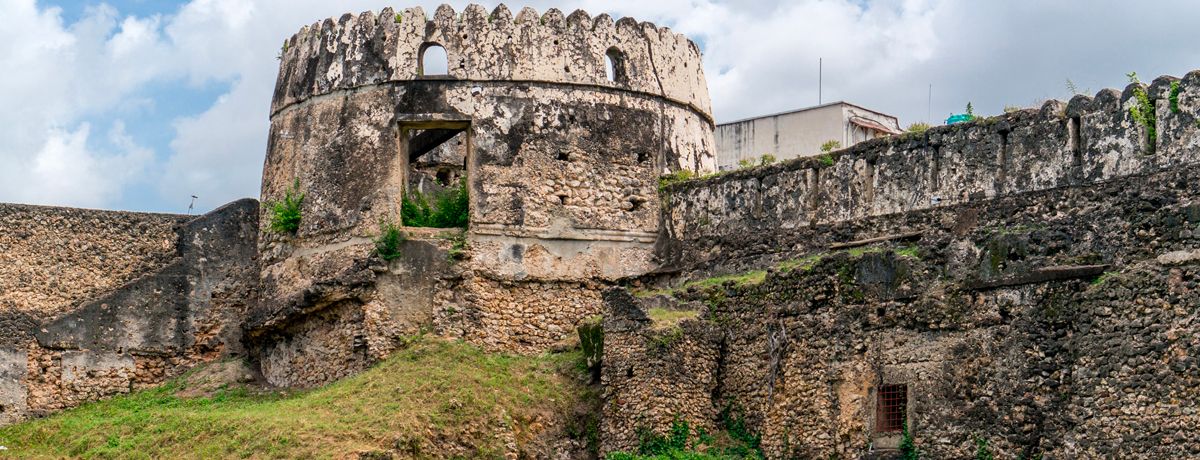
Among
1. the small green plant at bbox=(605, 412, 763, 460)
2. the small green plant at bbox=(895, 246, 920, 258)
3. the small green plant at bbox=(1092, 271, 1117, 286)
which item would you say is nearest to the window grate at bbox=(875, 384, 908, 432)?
the small green plant at bbox=(895, 246, 920, 258)

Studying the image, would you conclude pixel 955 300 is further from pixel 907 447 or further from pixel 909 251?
pixel 907 447

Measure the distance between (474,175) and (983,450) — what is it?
9.61 m

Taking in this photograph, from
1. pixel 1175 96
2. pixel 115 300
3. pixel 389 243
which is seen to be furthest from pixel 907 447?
pixel 115 300

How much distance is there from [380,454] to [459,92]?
21.7 ft

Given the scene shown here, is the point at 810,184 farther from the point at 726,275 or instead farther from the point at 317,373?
the point at 317,373

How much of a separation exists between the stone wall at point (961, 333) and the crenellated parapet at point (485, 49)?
153 inches

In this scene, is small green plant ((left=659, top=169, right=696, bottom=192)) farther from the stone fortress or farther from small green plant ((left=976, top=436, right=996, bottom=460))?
small green plant ((left=976, top=436, right=996, bottom=460))

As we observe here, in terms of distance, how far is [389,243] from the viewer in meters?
30.1

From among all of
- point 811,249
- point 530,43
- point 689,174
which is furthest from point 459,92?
point 811,249

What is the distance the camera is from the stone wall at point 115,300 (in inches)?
1226

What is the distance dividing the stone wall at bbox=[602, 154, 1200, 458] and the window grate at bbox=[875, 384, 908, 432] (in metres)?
0.13

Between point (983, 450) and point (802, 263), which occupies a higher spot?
point (802, 263)

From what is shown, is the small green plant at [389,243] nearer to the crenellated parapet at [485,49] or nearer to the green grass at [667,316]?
the crenellated parapet at [485,49]

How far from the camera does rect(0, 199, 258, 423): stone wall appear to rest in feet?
102
